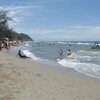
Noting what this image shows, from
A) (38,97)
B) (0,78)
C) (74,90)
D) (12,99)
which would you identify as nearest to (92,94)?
(74,90)

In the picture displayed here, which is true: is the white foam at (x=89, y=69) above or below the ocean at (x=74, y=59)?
above

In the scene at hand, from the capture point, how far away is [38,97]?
1127cm

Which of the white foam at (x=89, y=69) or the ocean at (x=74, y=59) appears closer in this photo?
the white foam at (x=89, y=69)

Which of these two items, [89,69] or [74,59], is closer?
[89,69]

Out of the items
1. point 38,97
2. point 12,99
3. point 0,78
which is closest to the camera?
point 12,99

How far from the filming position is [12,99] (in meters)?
10.6

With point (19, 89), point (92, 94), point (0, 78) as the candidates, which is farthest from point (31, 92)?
point (0, 78)

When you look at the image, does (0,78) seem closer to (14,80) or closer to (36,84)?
(14,80)

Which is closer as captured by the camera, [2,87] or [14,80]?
[2,87]

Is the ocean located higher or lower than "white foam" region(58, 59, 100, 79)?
lower

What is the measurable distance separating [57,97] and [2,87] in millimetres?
2469

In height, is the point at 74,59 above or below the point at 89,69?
below

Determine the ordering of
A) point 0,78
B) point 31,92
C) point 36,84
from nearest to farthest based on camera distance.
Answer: point 31,92 < point 36,84 < point 0,78

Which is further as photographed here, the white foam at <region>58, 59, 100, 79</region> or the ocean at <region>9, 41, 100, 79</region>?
the ocean at <region>9, 41, 100, 79</region>
